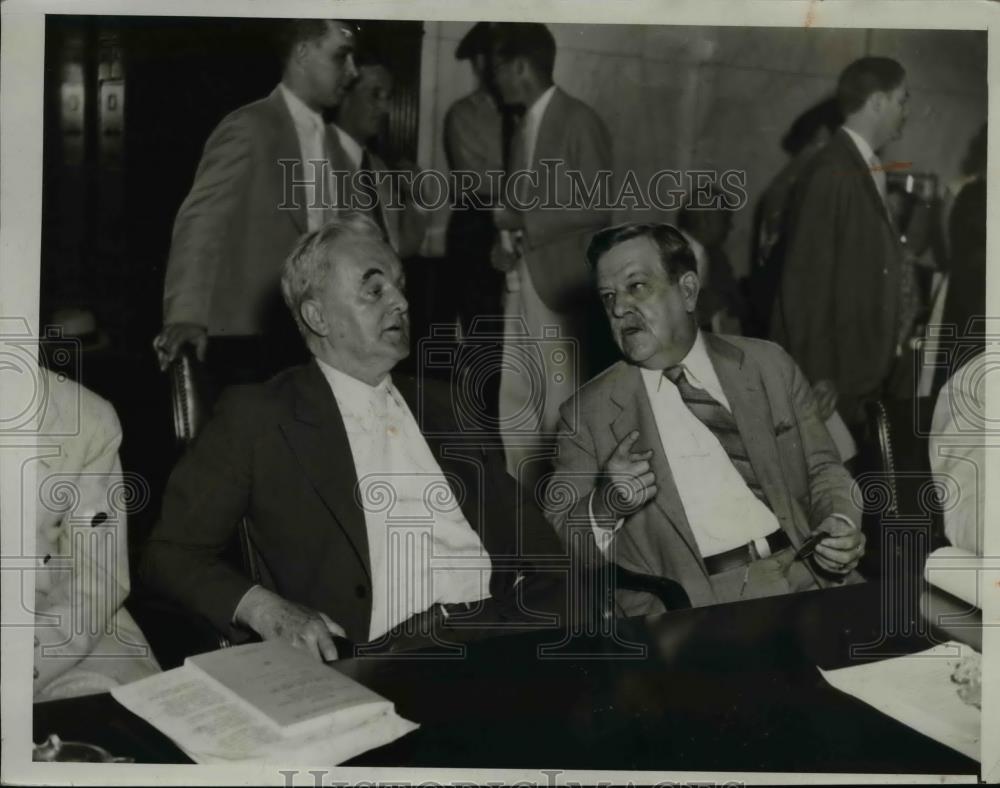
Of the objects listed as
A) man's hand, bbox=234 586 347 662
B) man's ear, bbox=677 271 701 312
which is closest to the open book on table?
man's hand, bbox=234 586 347 662

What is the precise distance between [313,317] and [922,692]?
6.83 ft

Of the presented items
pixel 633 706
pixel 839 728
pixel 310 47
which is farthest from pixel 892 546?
pixel 310 47

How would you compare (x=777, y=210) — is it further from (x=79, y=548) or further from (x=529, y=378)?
(x=79, y=548)

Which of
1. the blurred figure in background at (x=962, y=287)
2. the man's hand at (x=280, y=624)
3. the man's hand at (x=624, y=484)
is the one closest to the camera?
the man's hand at (x=280, y=624)

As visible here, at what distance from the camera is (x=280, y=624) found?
3.60 meters

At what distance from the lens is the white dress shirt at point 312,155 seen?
3.74 metres

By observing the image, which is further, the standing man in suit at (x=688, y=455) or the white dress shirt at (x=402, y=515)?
the standing man in suit at (x=688, y=455)

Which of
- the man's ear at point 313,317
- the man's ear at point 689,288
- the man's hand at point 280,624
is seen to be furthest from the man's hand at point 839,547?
the man's ear at point 313,317

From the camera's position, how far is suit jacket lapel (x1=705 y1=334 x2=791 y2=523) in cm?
388

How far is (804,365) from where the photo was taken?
3.89 metres

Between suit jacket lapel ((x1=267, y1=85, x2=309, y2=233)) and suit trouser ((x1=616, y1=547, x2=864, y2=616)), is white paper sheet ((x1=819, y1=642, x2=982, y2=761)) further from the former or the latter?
suit jacket lapel ((x1=267, y1=85, x2=309, y2=233))

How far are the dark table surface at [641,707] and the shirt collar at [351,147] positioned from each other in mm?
1434

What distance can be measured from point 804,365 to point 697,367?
12.6 inches

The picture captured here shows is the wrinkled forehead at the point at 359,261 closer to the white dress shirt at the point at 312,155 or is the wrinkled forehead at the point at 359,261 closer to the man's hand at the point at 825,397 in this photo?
the white dress shirt at the point at 312,155
